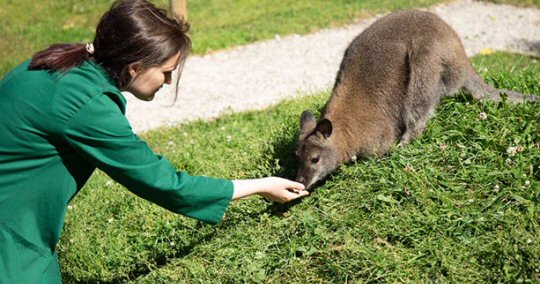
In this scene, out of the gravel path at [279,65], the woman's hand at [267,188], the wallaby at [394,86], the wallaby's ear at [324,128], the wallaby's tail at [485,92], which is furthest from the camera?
the gravel path at [279,65]

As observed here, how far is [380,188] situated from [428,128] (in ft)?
2.82

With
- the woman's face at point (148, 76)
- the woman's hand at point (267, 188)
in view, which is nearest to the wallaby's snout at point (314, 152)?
the woman's hand at point (267, 188)

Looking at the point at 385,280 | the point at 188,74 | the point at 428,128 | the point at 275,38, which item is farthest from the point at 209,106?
the point at 385,280

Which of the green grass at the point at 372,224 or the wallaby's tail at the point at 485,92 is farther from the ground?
the wallaby's tail at the point at 485,92

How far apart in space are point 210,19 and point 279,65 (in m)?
2.65

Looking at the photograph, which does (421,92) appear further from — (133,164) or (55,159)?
(55,159)

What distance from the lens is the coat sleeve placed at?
2902 millimetres

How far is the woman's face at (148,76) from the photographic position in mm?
3080

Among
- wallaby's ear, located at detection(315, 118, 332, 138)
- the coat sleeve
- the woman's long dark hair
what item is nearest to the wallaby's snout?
wallaby's ear, located at detection(315, 118, 332, 138)

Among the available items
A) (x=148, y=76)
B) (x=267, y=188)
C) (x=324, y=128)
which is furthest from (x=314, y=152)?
(x=148, y=76)

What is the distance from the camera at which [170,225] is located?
15.5 ft

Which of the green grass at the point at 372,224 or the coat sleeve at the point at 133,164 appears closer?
the coat sleeve at the point at 133,164

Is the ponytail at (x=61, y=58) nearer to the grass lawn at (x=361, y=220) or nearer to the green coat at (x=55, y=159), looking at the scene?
the green coat at (x=55, y=159)

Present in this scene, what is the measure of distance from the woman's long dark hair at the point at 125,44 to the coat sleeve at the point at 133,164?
0.67 ft
